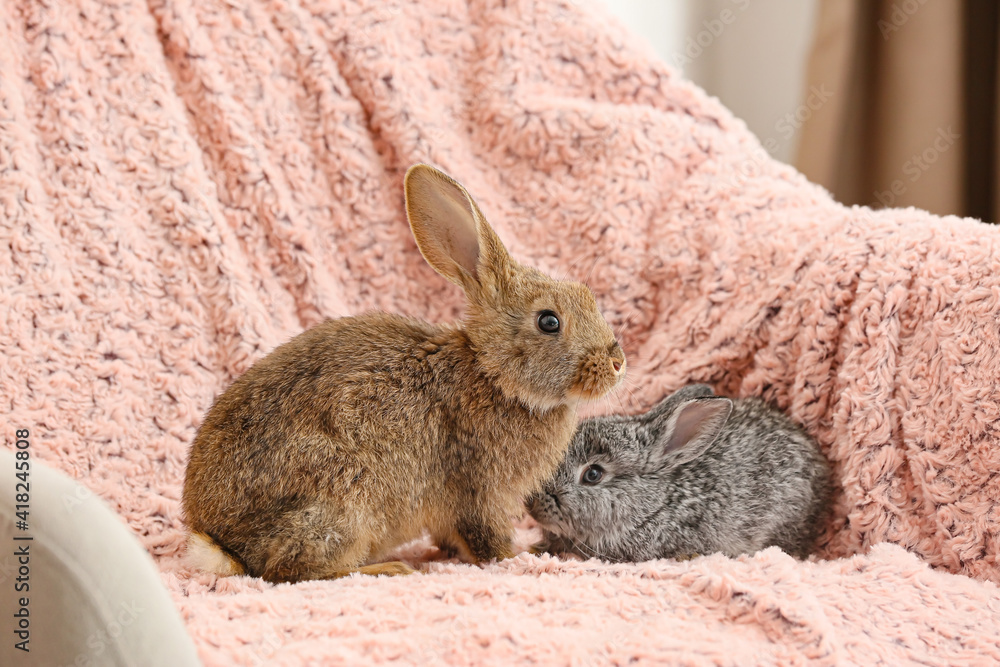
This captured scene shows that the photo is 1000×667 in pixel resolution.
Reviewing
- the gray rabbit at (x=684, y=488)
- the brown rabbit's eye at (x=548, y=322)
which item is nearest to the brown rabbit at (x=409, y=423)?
the brown rabbit's eye at (x=548, y=322)

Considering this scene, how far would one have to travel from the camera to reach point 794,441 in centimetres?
187

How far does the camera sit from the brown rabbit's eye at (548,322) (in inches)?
64.2

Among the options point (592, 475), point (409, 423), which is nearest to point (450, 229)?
point (409, 423)

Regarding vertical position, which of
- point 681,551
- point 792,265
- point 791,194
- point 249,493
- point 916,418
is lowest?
point 681,551

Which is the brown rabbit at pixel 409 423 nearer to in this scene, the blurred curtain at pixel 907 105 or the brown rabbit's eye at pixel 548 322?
the brown rabbit's eye at pixel 548 322

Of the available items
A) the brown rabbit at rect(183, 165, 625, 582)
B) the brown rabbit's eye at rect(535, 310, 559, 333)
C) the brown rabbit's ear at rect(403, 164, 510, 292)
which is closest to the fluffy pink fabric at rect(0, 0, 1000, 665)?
the brown rabbit at rect(183, 165, 625, 582)

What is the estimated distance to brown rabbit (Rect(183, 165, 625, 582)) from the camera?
148cm

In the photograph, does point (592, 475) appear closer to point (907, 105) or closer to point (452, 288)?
point (452, 288)

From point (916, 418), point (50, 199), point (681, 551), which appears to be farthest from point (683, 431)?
point (50, 199)

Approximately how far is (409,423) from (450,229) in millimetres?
388

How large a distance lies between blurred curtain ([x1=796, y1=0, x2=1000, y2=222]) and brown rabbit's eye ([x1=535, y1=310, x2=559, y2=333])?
1.71 meters

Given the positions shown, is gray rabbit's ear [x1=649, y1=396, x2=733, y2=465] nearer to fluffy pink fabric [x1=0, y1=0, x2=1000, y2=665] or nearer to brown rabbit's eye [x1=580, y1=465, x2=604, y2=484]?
brown rabbit's eye [x1=580, y1=465, x2=604, y2=484]

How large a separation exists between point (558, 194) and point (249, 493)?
3.93ft

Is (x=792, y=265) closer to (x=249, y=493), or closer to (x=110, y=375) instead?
(x=249, y=493)
